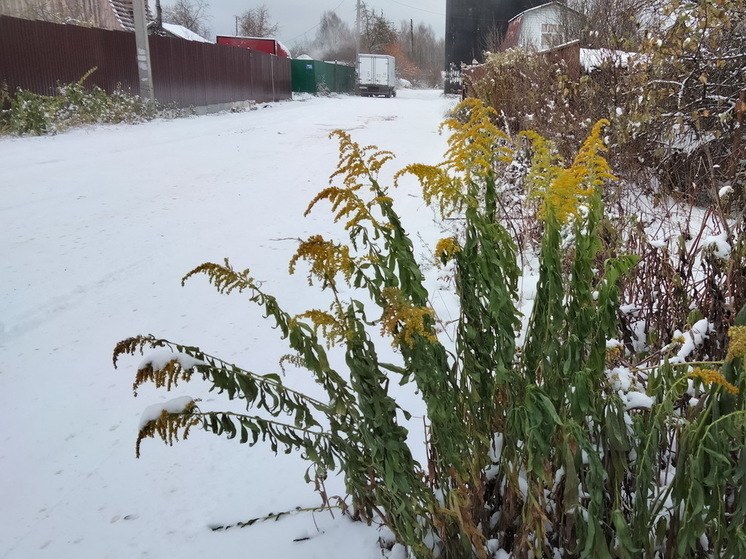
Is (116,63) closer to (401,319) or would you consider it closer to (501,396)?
(501,396)

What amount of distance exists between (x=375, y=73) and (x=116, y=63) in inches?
1025

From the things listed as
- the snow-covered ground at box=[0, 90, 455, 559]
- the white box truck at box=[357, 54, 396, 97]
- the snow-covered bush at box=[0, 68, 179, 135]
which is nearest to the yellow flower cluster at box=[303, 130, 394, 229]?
the snow-covered ground at box=[0, 90, 455, 559]

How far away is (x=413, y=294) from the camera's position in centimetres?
135

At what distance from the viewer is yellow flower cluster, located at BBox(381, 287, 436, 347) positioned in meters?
1.21

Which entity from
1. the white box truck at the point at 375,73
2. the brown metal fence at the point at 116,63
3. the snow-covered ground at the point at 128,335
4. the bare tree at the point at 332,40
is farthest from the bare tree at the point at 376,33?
the snow-covered ground at the point at 128,335

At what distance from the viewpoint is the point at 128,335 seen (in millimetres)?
3275

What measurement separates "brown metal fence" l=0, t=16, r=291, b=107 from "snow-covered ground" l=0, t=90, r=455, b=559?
6.28m

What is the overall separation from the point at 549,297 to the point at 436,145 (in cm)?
1032

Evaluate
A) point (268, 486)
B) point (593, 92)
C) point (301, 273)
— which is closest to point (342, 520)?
point (268, 486)

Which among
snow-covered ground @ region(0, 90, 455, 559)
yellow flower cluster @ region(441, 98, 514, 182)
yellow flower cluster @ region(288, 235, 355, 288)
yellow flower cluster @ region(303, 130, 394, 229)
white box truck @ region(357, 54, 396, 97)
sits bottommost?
snow-covered ground @ region(0, 90, 455, 559)

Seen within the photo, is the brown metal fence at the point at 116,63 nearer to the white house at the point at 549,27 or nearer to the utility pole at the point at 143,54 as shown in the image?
the utility pole at the point at 143,54

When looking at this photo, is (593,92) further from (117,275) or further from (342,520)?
(342,520)

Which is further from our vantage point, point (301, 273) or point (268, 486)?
point (301, 273)

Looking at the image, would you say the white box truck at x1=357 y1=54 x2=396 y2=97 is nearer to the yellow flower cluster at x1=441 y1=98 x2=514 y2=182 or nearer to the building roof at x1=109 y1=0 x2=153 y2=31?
the building roof at x1=109 y1=0 x2=153 y2=31
